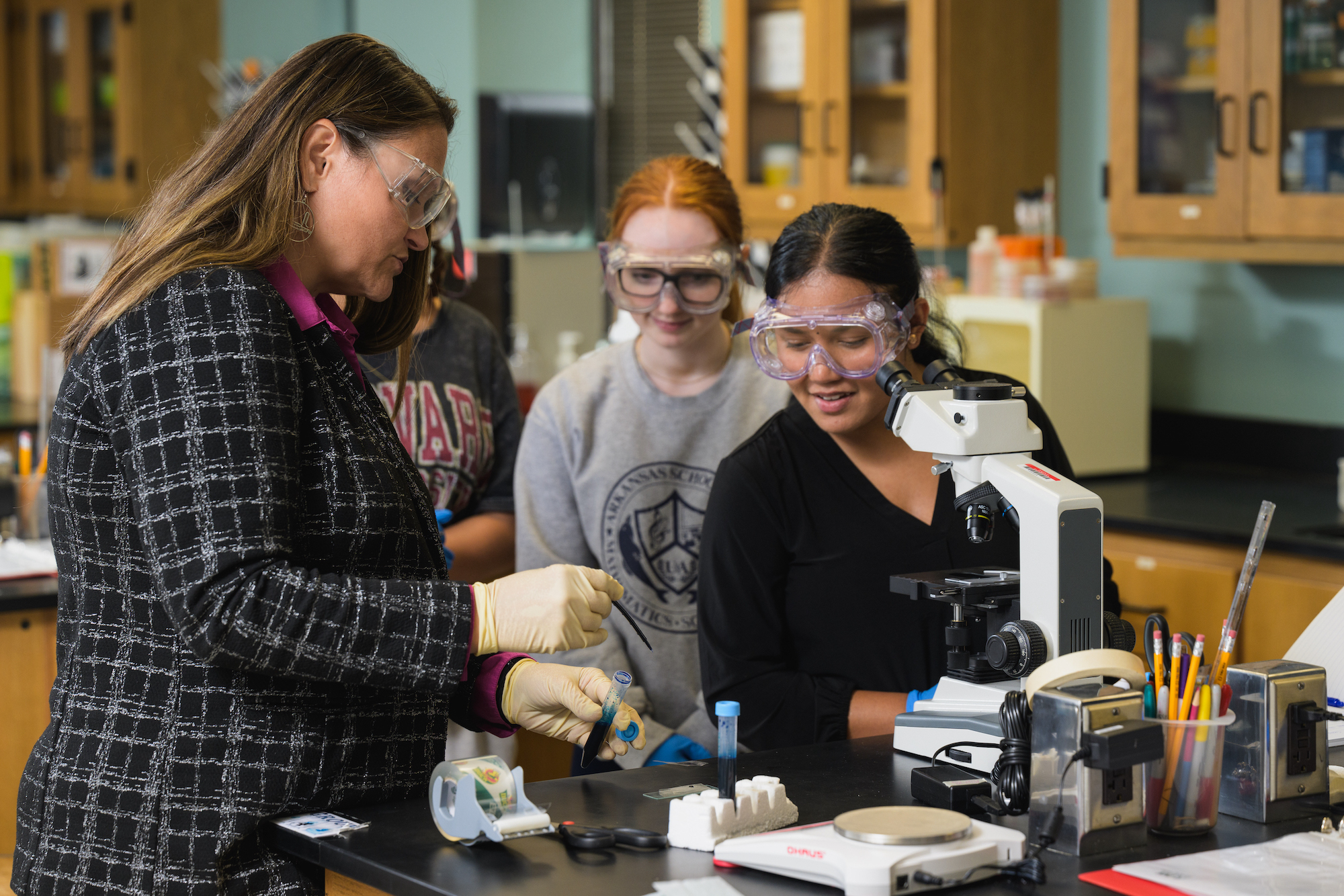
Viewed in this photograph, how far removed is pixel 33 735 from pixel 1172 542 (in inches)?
91.4

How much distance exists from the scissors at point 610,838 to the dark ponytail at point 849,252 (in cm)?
89

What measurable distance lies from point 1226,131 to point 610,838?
2.53 m

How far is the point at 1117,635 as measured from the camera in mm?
1533

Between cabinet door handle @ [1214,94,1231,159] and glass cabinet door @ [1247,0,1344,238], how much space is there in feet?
0.17

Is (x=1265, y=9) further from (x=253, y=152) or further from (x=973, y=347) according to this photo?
(x=253, y=152)

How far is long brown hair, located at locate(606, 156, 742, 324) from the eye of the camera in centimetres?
235

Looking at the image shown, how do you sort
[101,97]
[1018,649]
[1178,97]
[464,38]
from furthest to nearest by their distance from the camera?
[101,97] < [464,38] < [1178,97] < [1018,649]

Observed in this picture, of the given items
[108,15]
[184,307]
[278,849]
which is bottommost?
[278,849]

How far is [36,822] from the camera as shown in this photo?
1437 millimetres

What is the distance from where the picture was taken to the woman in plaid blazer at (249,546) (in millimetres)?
1317

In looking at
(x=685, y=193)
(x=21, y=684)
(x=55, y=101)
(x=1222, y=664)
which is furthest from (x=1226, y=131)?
(x=55, y=101)

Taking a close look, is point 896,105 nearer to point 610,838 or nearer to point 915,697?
point 915,697

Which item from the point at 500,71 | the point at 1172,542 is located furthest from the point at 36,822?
the point at 500,71

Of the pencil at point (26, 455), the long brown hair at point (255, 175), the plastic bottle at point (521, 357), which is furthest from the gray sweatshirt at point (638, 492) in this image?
the plastic bottle at point (521, 357)
